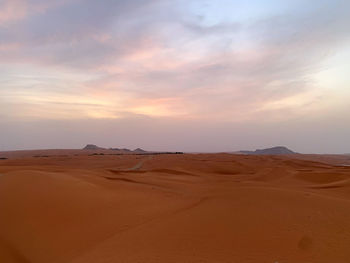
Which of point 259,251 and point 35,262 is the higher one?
point 259,251

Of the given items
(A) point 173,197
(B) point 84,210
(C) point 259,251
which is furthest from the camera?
(A) point 173,197

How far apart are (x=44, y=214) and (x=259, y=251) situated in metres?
5.28

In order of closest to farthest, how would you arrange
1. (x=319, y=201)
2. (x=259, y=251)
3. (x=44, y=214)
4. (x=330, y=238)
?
(x=259, y=251), (x=330, y=238), (x=44, y=214), (x=319, y=201)

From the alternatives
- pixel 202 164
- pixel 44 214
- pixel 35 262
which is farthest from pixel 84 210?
pixel 202 164

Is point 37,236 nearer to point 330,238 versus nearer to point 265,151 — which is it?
point 330,238

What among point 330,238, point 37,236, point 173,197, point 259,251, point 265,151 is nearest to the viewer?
point 259,251

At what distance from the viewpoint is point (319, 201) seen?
7.06m

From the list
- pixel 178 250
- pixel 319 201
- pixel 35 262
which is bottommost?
pixel 35 262

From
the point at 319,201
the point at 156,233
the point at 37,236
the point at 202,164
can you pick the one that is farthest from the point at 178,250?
the point at 202,164

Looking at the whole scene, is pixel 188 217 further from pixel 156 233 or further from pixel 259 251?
pixel 259 251

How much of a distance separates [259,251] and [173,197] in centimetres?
485

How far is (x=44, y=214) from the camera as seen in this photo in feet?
19.7

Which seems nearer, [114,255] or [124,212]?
[114,255]

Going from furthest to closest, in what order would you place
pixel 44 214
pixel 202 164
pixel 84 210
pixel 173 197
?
1. pixel 202 164
2. pixel 173 197
3. pixel 84 210
4. pixel 44 214
